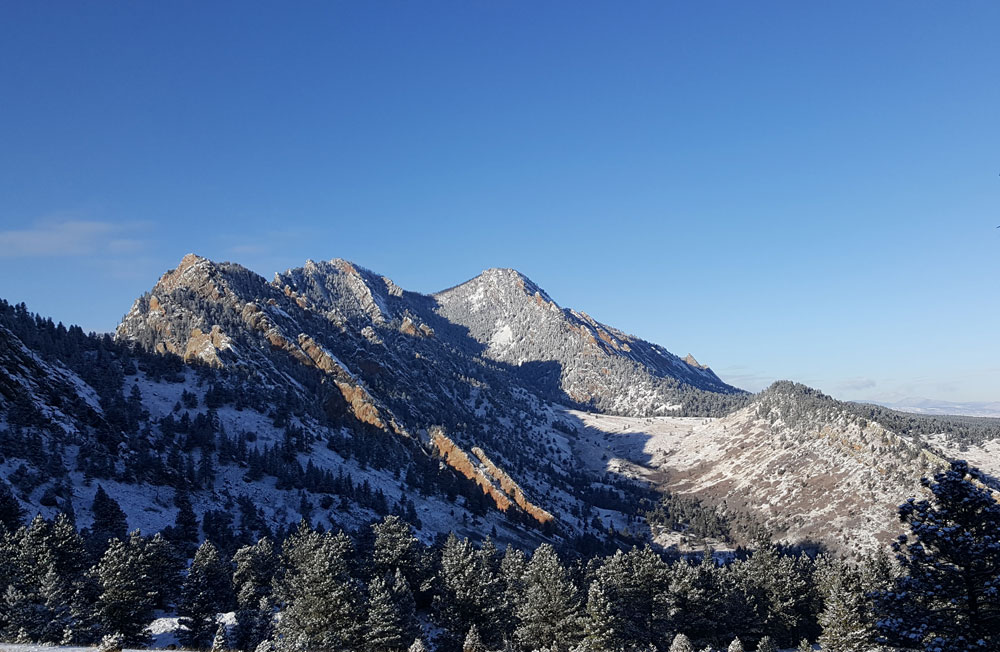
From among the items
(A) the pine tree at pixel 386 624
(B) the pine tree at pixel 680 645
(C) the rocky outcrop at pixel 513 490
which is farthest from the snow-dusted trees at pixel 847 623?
(C) the rocky outcrop at pixel 513 490

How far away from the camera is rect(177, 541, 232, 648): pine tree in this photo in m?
50.2

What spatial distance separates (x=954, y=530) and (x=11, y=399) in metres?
137

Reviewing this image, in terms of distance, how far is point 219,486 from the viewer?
112875 mm

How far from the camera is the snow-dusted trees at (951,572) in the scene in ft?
68.0

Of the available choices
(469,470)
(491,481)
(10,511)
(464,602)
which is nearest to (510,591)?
(464,602)

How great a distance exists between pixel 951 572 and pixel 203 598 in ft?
189

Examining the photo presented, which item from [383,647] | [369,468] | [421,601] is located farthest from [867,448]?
[383,647]

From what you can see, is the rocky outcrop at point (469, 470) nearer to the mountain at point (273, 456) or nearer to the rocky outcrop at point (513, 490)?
the mountain at point (273, 456)

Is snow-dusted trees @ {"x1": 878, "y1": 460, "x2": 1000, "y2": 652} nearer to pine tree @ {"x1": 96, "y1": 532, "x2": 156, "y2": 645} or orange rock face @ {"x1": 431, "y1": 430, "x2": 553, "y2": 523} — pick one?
pine tree @ {"x1": 96, "y1": 532, "x2": 156, "y2": 645}

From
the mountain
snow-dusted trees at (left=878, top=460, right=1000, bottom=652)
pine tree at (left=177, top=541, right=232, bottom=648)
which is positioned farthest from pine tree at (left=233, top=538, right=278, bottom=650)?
snow-dusted trees at (left=878, top=460, right=1000, bottom=652)

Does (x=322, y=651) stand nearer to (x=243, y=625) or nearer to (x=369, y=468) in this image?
(x=243, y=625)

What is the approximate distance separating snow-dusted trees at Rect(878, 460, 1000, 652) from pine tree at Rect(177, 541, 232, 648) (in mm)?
54078

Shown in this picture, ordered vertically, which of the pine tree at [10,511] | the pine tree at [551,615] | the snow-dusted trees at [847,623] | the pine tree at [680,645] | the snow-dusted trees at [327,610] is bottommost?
the snow-dusted trees at [847,623]

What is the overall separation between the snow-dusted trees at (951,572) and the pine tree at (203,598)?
54078mm
